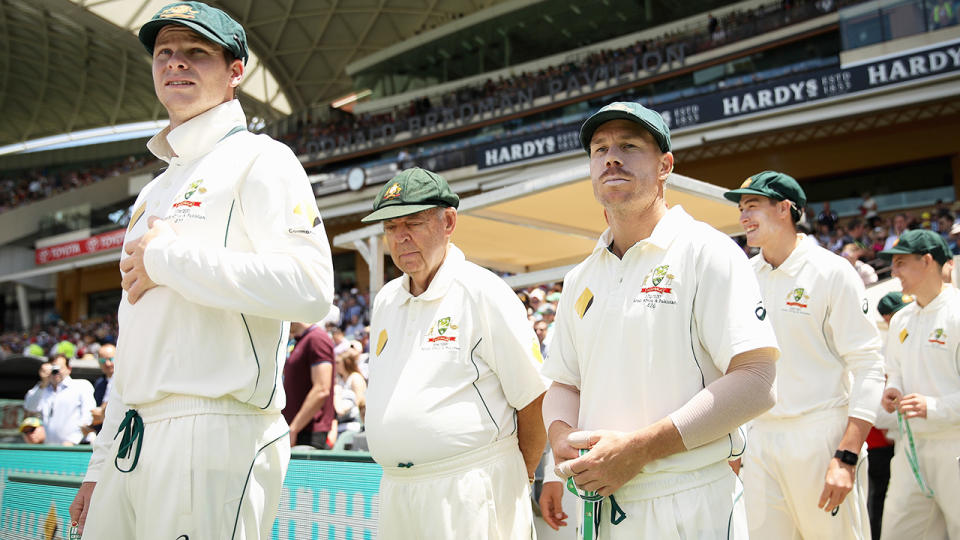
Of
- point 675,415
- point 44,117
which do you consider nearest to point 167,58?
point 675,415

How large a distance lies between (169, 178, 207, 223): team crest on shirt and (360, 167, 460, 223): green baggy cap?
80 cm

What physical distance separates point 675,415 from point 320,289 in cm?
104

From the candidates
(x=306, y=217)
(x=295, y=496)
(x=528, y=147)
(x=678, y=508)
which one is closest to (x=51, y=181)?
(x=528, y=147)

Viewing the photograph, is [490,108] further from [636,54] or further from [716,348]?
[716,348]

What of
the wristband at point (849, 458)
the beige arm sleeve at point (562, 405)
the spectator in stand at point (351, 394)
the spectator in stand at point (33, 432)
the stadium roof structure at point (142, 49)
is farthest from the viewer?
the stadium roof structure at point (142, 49)

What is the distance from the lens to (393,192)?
3.07m

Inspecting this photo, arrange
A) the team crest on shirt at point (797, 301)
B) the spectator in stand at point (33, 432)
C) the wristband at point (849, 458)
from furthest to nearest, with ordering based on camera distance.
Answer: the spectator in stand at point (33, 432) → the team crest on shirt at point (797, 301) → the wristband at point (849, 458)

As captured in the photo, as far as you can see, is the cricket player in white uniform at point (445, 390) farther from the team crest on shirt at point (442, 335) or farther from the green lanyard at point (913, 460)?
the green lanyard at point (913, 460)

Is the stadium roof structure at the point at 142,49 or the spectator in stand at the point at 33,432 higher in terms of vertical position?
the stadium roof structure at the point at 142,49

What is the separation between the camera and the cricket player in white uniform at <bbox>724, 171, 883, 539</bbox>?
10.8 ft

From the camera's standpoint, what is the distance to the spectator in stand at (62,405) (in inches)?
366

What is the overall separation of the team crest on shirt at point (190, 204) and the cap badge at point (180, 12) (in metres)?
0.47

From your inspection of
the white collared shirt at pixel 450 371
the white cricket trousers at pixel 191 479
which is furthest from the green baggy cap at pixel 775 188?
the white cricket trousers at pixel 191 479

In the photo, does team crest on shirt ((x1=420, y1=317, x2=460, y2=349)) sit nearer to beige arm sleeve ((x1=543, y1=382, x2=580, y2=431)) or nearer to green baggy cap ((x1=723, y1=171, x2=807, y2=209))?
beige arm sleeve ((x1=543, y1=382, x2=580, y2=431))
